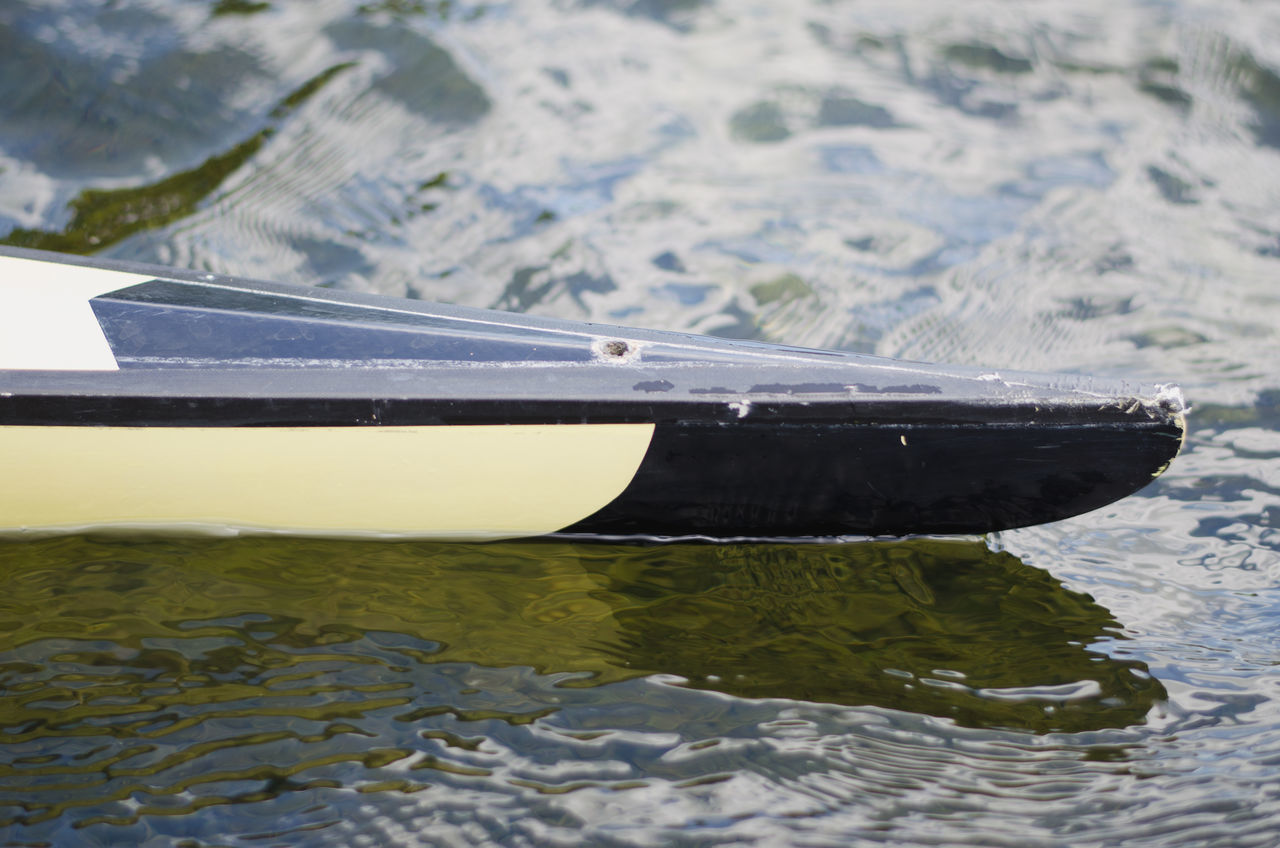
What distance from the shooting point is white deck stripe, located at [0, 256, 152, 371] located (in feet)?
6.33

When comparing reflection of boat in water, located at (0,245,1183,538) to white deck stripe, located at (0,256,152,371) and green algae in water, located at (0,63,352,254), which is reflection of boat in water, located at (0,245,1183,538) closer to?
white deck stripe, located at (0,256,152,371)

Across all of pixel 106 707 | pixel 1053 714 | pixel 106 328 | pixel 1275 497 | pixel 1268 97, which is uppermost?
pixel 1268 97

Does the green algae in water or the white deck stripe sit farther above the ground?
the green algae in water

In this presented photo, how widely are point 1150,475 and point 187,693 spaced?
5.94ft

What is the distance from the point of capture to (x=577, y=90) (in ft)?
13.6

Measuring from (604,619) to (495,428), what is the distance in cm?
43

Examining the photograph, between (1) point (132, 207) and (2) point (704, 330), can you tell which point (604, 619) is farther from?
(1) point (132, 207)

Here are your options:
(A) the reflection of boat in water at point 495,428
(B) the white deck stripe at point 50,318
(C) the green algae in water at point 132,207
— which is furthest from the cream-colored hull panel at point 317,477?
(C) the green algae in water at point 132,207

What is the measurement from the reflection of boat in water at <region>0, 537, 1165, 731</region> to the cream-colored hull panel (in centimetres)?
8

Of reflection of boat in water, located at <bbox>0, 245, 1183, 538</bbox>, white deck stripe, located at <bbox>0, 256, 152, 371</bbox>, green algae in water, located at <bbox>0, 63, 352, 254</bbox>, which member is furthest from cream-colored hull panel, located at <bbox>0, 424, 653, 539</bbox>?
green algae in water, located at <bbox>0, 63, 352, 254</bbox>

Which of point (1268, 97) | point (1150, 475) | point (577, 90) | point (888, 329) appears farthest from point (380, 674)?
point (1268, 97)

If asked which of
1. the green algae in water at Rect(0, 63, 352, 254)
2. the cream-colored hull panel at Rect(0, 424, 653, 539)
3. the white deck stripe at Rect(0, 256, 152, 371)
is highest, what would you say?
the green algae in water at Rect(0, 63, 352, 254)

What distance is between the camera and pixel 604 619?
6.49ft

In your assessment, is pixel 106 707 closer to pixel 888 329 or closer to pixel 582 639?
pixel 582 639
